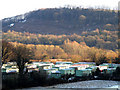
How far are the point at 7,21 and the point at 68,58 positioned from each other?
2006 cm

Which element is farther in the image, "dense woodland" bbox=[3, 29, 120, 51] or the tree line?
"dense woodland" bbox=[3, 29, 120, 51]

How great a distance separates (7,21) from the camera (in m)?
36.1

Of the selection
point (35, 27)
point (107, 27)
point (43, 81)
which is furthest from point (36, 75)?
point (35, 27)

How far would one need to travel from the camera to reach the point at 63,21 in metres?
36.0

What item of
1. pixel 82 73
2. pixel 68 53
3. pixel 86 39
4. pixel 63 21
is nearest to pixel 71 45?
pixel 68 53

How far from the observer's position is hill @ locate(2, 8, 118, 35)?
31.1 meters

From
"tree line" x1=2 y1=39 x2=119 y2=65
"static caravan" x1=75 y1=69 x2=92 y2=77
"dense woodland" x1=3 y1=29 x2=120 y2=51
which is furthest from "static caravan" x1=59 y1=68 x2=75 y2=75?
"dense woodland" x1=3 y1=29 x2=120 y2=51

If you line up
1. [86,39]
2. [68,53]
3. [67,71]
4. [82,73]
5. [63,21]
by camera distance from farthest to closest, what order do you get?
[63,21], [86,39], [68,53], [67,71], [82,73]

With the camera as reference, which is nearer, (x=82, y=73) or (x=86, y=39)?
(x=82, y=73)

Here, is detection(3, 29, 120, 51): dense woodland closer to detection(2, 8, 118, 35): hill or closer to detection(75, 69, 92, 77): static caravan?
detection(2, 8, 118, 35): hill

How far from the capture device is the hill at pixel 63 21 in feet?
102

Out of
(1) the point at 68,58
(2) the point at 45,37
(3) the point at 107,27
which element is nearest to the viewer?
(1) the point at 68,58

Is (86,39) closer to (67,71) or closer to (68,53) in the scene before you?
(68,53)

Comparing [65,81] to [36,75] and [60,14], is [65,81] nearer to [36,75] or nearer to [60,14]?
Answer: [36,75]
